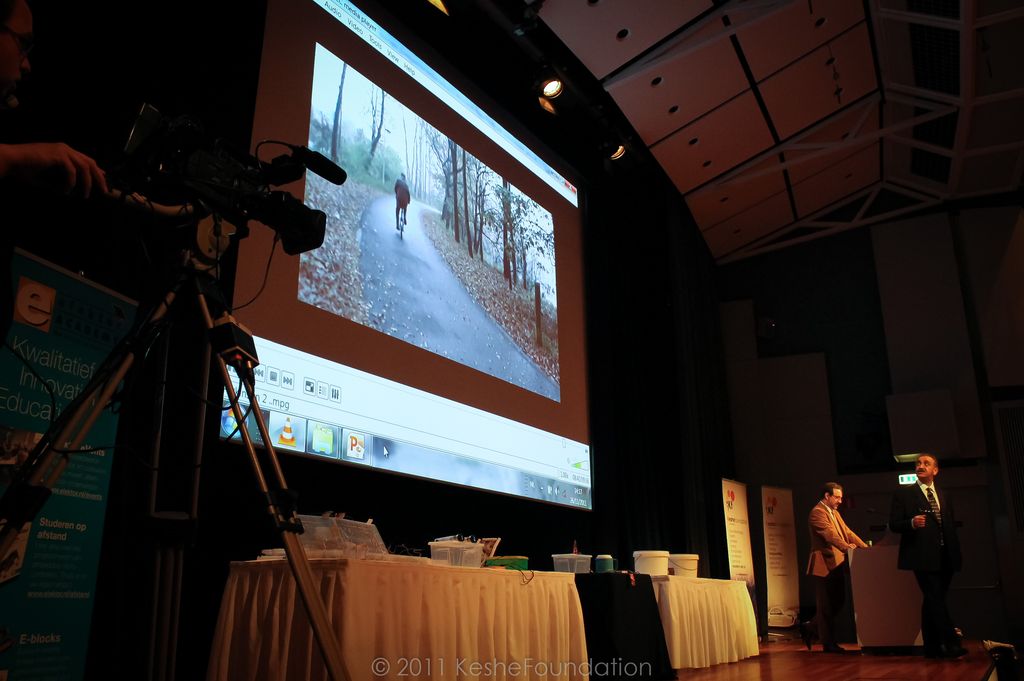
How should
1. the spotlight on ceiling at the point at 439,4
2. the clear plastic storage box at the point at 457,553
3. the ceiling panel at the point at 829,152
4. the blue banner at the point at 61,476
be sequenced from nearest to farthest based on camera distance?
the blue banner at the point at 61,476, the clear plastic storage box at the point at 457,553, the spotlight on ceiling at the point at 439,4, the ceiling panel at the point at 829,152

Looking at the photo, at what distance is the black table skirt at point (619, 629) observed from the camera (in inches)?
119

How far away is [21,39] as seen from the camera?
1.10 meters

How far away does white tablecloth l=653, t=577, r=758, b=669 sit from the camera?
388cm

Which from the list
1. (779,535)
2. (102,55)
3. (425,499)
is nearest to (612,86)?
(425,499)

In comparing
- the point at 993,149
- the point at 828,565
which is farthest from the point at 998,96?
the point at 828,565

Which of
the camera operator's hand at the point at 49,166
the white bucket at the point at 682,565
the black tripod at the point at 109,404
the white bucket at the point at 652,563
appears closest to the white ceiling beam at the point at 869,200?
the white bucket at the point at 682,565

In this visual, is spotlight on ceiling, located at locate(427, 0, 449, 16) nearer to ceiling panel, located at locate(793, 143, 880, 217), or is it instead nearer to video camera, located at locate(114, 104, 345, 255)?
video camera, located at locate(114, 104, 345, 255)

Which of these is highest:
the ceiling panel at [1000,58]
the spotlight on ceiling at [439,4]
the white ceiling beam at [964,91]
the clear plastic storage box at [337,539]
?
the ceiling panel at [1000,58]

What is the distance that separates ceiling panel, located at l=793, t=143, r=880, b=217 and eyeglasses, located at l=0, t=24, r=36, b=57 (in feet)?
27.1

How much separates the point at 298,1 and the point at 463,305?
1514mm

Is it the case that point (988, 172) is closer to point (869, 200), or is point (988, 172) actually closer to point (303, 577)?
point (869, 200)

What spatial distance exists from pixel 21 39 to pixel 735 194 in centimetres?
776

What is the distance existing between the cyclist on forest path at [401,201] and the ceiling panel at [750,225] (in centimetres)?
588

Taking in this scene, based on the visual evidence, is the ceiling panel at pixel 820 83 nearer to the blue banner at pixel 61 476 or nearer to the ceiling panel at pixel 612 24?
the ceiling panel at pixel 612 24
